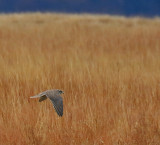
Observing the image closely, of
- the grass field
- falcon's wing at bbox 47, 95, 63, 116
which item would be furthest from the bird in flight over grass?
the grass field

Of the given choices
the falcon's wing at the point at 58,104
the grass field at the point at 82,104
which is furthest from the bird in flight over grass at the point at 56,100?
the grass field at the point at 82,104

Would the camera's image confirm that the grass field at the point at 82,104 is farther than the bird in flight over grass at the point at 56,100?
Yes

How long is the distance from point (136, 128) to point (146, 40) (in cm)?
648

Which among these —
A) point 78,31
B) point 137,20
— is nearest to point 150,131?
point 78,31

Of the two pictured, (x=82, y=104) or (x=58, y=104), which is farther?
(x=82, y=104)

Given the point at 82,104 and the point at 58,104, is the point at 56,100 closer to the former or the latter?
the point at 58,104

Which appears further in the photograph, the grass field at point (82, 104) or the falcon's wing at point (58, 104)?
the grass field at point (82, 104)

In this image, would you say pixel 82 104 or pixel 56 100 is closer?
pixel 56 100

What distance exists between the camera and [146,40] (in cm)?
880

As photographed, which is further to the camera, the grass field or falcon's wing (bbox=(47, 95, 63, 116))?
the grass field

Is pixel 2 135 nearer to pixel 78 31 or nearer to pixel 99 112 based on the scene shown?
pixel 99 112

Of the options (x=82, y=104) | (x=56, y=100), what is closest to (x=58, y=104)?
(x=56, y=100)

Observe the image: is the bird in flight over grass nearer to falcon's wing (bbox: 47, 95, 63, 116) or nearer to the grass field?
falcon's wing (bbox: 47, 95, 63, 116)

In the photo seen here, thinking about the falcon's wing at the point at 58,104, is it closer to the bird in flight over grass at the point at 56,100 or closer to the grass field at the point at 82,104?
the bird in flight over grass at the point at 56,100
